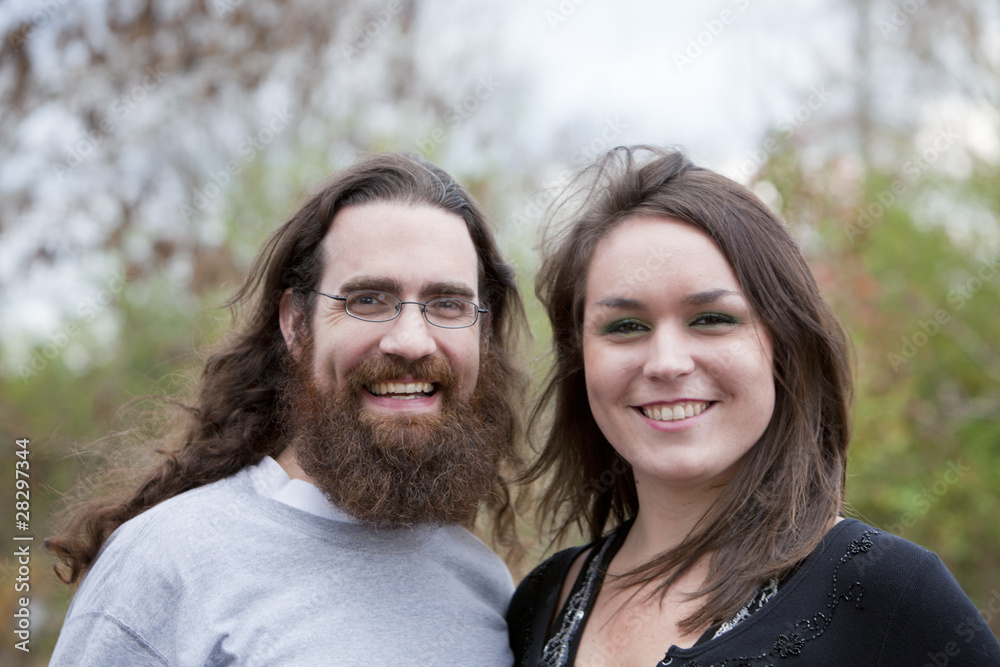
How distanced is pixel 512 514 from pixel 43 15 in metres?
4.89

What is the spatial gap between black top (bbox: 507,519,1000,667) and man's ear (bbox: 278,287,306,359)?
169cm

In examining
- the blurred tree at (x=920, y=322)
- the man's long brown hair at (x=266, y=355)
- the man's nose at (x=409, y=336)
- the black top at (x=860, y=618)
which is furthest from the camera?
the blurred tree at (x=920, y=322)

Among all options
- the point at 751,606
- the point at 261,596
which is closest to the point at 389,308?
the point at 261,596

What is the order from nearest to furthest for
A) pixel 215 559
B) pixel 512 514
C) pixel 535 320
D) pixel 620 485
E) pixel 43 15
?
pixel 215 559 < pixel 620 485 < pixel 512 514 < pixel 535 320 < pixel 43 15

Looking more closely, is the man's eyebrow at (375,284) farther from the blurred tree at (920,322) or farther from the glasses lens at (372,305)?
the blurred tree at (920,322)

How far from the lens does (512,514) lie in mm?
3609

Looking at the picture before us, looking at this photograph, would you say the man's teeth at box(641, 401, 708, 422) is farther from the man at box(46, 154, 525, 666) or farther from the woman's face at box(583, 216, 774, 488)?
the man at box(46, 154, 525, 666)

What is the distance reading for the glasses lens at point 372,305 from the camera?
106 inches

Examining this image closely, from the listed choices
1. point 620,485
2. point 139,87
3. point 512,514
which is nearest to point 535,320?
point 512,514

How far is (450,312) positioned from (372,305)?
0.90 ft

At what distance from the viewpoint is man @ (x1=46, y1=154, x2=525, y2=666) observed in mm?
2398

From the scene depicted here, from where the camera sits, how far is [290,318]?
9.95 ft

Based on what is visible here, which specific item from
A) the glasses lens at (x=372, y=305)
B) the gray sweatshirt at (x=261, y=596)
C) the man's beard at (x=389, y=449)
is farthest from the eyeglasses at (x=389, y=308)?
the gray sweatshirt at (x=261, y=596)

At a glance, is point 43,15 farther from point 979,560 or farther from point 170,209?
point 979,560
